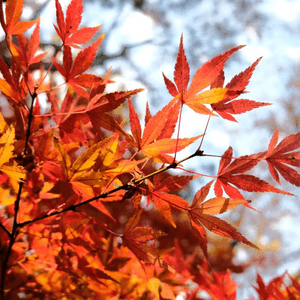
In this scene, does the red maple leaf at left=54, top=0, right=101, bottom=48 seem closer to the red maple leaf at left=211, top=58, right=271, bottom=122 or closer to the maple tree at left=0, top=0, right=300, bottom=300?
the maple tree at left=0, top=0, right=300, bottom=300

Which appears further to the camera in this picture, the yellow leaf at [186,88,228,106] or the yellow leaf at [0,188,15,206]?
the yellow leaf at [0,188,15,206]

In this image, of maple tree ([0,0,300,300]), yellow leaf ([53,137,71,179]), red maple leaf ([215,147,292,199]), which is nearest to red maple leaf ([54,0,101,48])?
maple tree ([0,0,300,300])

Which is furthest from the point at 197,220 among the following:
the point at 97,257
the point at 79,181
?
the point at 97,257

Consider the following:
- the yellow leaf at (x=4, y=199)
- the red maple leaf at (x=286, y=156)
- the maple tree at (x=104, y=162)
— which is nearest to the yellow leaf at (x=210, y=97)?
the maple tree at (x=104, y=162)

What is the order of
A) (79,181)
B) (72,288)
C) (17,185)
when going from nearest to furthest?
1. (79,181)
2. (17,185)
3. (72,288)

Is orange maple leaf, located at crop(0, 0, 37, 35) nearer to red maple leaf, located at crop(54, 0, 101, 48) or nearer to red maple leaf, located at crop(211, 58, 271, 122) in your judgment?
red maple leaf, located at crop(54, 0, 101, 48)

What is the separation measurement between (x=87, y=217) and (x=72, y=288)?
21cm

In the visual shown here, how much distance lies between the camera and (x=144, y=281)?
0.78 meters

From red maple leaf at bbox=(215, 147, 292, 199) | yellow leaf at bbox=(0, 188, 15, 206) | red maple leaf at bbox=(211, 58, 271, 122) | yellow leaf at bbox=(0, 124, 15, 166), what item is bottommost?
yellow leaf at bbox=(0, 188, 15, 206)

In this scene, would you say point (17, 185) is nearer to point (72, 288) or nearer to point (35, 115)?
point (35, 115)

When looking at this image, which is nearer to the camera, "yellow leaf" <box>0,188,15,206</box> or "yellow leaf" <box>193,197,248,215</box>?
"yellow leaf" <box>193,197,248,215</box>

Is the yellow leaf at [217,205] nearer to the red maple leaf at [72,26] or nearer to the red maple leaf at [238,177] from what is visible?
the red maple leaf at [238,177]

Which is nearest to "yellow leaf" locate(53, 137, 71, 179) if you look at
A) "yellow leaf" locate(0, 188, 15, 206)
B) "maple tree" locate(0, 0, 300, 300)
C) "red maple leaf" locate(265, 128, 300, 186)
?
"maple tree" locate(0, 0, 300, 300)

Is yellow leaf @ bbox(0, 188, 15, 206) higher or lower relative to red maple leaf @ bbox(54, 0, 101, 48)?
lower
